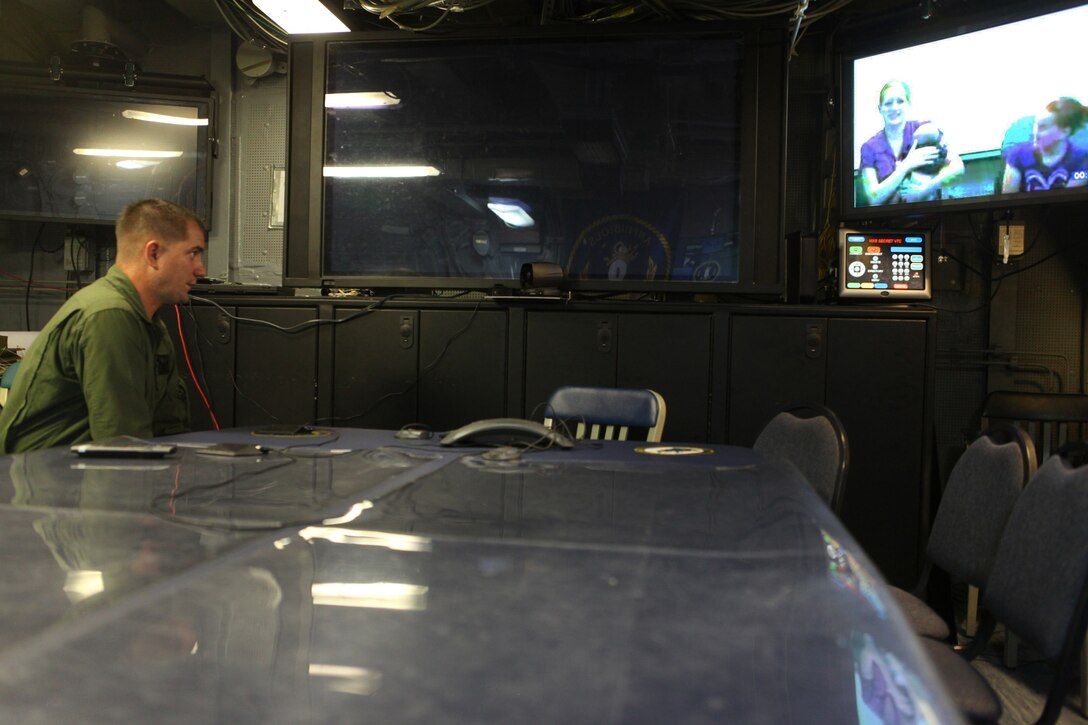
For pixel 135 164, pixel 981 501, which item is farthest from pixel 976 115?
pixel 135 164

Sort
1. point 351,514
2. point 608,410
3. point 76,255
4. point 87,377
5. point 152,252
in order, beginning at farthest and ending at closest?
point 76,255 → point 152,252 → point 608,410 → point 87,377 → point 351,514

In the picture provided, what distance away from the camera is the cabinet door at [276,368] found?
11.4 ft

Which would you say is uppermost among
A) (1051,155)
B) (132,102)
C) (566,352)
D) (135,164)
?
(132,102)

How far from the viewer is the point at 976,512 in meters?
1.61

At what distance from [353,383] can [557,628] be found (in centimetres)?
305

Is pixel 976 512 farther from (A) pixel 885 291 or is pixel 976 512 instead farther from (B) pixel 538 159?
(B) pixel 538 159

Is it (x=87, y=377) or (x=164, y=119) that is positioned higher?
(x=164, y=119)

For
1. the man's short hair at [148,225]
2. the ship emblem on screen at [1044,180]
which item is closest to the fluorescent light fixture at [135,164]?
the man's short hair at [148,225]

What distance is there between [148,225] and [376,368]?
1170 mm

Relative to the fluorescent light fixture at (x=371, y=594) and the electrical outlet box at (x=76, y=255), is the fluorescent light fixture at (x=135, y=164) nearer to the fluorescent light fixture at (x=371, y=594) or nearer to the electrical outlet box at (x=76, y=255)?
the electrical outlet box at (x=76, y=255)

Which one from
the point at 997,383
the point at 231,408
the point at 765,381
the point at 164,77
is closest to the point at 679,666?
the point at 765,381

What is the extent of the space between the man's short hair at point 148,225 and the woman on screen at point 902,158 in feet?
9.59

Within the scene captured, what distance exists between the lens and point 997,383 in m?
3.92

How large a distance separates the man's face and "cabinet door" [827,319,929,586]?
2484 millimetres
